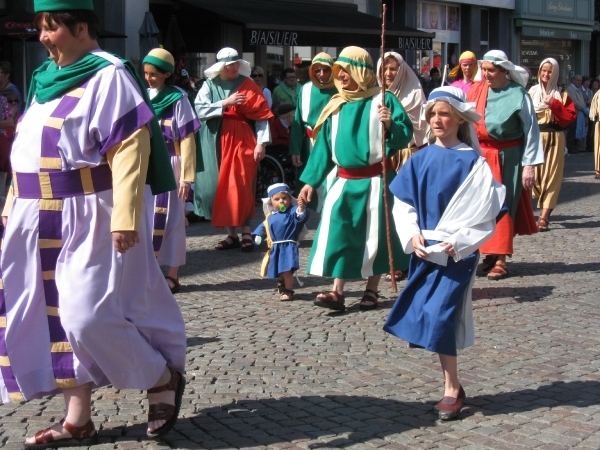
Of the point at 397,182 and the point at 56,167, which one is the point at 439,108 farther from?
the point at 56,167

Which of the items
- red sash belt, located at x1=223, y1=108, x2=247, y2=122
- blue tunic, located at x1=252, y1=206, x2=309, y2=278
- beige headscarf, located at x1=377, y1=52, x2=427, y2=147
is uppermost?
beige headscarf, located at x1=377, y1=52, x2=427, y2=147

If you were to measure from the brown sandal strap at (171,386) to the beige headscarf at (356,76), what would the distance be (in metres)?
3.22

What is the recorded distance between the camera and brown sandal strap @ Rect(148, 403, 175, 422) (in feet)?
14.9

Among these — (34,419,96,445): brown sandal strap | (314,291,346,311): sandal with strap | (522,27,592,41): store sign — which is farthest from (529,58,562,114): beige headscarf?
(522,27,592,41): store sign

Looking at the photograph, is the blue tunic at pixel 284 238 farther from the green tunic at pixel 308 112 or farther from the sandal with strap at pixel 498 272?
the sandal with strap at pixel 498 272

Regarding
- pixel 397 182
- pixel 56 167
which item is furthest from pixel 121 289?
pixel 397 182

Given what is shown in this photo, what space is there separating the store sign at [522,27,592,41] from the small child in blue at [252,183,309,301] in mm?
24787

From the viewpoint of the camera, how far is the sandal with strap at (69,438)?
444cm

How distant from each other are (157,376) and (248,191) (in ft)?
20.5

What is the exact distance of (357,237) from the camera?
24.6ft

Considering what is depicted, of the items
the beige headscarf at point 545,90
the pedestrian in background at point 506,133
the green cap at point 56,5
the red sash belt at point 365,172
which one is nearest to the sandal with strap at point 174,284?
the red sash belt at point 365,172

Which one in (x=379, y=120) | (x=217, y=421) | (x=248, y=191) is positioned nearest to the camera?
(x=217, y=421)

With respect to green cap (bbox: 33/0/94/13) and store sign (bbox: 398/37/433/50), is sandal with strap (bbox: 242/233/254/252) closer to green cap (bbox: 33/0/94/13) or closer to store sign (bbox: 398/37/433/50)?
green cap (bbox: 33/0/94/13)

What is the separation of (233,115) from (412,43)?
38.0 ft
